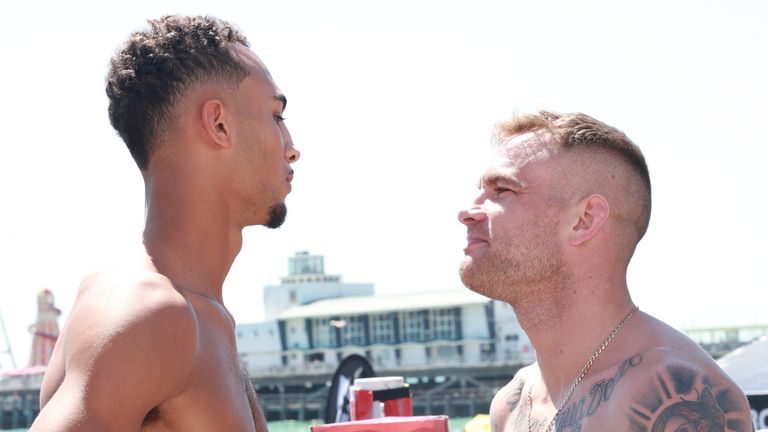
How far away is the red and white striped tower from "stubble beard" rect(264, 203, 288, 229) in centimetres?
9099

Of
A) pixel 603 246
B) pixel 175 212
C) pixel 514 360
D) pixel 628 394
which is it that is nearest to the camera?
pixel 175 212

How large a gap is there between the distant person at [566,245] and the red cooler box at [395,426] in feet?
1.64

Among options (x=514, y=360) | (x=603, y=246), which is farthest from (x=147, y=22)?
(x=514, y=360)

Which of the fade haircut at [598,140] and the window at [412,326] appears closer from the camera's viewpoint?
the fade haircut at [598,140]

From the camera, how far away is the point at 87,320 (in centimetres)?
277

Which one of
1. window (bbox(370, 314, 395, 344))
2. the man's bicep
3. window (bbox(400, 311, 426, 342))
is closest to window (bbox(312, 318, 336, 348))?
window (bbox(370, 314, 395, 344))

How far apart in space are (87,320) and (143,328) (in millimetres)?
158

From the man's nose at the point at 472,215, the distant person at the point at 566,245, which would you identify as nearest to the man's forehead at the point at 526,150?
the distant person at the point at 566,245

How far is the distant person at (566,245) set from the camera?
3.68m

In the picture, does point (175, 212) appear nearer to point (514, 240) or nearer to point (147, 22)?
point (147, 22)

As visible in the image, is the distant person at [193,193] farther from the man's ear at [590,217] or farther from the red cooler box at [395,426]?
the man's ear at [590,217]

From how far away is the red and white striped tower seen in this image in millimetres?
91688

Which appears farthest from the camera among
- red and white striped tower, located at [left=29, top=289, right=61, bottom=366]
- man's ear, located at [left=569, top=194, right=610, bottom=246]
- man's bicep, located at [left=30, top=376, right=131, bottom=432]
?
red and white striped tower, located at [left=29, top=289, right=61, bottom=366]

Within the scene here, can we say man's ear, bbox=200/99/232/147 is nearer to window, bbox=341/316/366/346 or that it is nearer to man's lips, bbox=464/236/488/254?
man's lips, bbox=464/236/488/254
